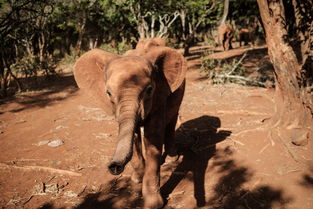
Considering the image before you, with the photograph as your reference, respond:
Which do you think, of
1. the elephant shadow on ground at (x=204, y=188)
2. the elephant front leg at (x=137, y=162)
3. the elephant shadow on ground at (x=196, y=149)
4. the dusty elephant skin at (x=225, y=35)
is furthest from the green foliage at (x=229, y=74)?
the dusty elephant skin at (x=225, y=35)

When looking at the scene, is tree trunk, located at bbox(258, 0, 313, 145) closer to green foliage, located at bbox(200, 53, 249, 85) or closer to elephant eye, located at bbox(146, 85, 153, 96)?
elephant eye, located at bbox(146, 85, 153, 96)

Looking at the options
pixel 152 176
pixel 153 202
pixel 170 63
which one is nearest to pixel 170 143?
pixel 152 176

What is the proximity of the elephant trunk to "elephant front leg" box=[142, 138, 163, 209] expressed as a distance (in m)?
0.93

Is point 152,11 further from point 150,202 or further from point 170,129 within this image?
point 150,202

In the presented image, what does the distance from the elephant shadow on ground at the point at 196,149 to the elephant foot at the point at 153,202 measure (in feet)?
0.82

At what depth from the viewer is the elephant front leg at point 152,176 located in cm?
329

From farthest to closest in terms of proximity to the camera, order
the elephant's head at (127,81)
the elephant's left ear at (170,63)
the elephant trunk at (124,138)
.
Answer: the elephant's left ear at (170,63)
the elephant's head at (127,81)
the elephant trunk at (124,138)

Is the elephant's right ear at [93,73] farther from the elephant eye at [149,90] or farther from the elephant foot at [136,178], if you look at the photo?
the elephant foot at [136,178]

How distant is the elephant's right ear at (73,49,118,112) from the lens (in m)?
3.29

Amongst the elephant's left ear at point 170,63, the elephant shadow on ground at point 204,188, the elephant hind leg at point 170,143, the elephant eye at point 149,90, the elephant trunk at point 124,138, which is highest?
the elephant's left ear at point 170,63

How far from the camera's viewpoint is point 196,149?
187 inches

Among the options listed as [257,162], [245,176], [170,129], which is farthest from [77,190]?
[257,162]

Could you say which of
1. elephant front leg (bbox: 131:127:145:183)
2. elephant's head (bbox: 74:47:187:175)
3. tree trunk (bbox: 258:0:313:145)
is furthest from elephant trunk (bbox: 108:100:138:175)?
tree trunk (bbox: 258:0:313:145)

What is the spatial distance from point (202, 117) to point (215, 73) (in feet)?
12.4
